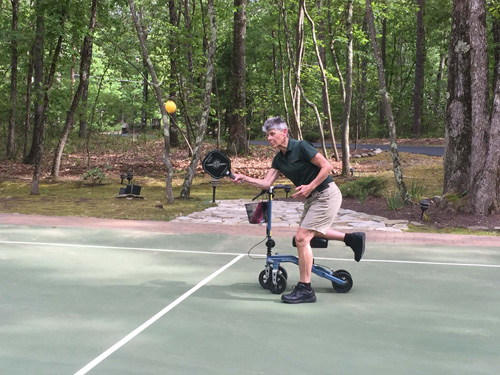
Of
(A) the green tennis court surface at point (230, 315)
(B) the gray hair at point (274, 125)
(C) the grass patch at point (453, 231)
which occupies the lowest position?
(A) the green tennis court surface at point (230, 315)

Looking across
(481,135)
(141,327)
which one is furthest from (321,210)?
(481,135)

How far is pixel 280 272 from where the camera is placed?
6.39 m

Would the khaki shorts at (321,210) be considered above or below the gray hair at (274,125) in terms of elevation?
below

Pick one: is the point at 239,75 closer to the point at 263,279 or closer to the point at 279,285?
the point at 263,279

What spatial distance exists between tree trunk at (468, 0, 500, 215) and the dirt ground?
393 mm

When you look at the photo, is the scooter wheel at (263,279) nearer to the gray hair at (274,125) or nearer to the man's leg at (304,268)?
the man's leg at (304,268)

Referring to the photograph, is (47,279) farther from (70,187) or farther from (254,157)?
(254,157)

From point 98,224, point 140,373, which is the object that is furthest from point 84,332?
point 98,224

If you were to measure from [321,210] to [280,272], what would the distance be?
941 millimetres

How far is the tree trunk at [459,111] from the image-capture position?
40.9ft

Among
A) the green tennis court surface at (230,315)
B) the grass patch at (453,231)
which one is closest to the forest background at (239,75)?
the grass patch at (453,231)

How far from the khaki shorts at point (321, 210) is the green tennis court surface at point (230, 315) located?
0.85 metres

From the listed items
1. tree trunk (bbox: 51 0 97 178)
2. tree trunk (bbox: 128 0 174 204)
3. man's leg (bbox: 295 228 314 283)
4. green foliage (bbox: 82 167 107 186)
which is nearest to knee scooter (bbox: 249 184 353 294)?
man's leg (bbox: 295 228 314 283)

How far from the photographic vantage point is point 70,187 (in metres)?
18.9
